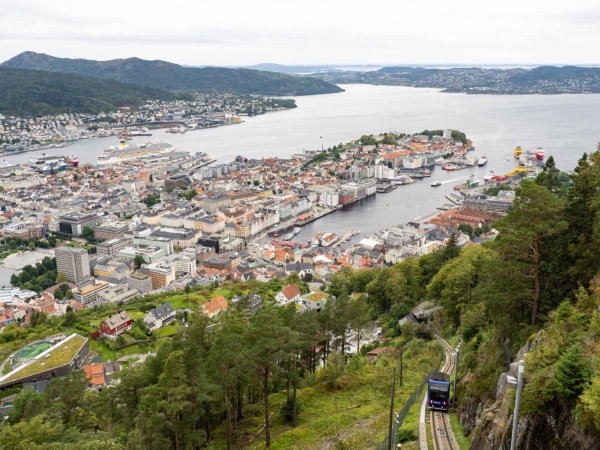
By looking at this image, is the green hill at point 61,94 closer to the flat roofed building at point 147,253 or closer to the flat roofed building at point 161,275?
the flat roofed building at point 147,253

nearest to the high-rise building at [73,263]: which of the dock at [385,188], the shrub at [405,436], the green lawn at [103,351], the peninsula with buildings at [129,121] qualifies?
the green lawn at [103,351]

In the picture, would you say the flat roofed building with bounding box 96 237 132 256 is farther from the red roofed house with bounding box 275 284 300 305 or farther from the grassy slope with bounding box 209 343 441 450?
the grassy slope with bounding box 209 343 441 450

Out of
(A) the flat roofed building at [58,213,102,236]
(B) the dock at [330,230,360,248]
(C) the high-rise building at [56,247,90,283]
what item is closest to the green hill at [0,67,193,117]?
(A) the flat roofed building at [58,213,102,236]

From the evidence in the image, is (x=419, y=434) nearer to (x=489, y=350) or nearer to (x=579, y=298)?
(x=489, y=350)

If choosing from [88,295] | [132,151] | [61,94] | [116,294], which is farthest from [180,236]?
[61,94]

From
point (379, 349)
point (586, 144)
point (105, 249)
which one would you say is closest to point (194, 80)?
point (586, 144)

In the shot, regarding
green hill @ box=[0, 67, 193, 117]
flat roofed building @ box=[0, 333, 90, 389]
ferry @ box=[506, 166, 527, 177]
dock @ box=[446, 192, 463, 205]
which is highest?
green hill @ box=[0, 67, 193, 117]
